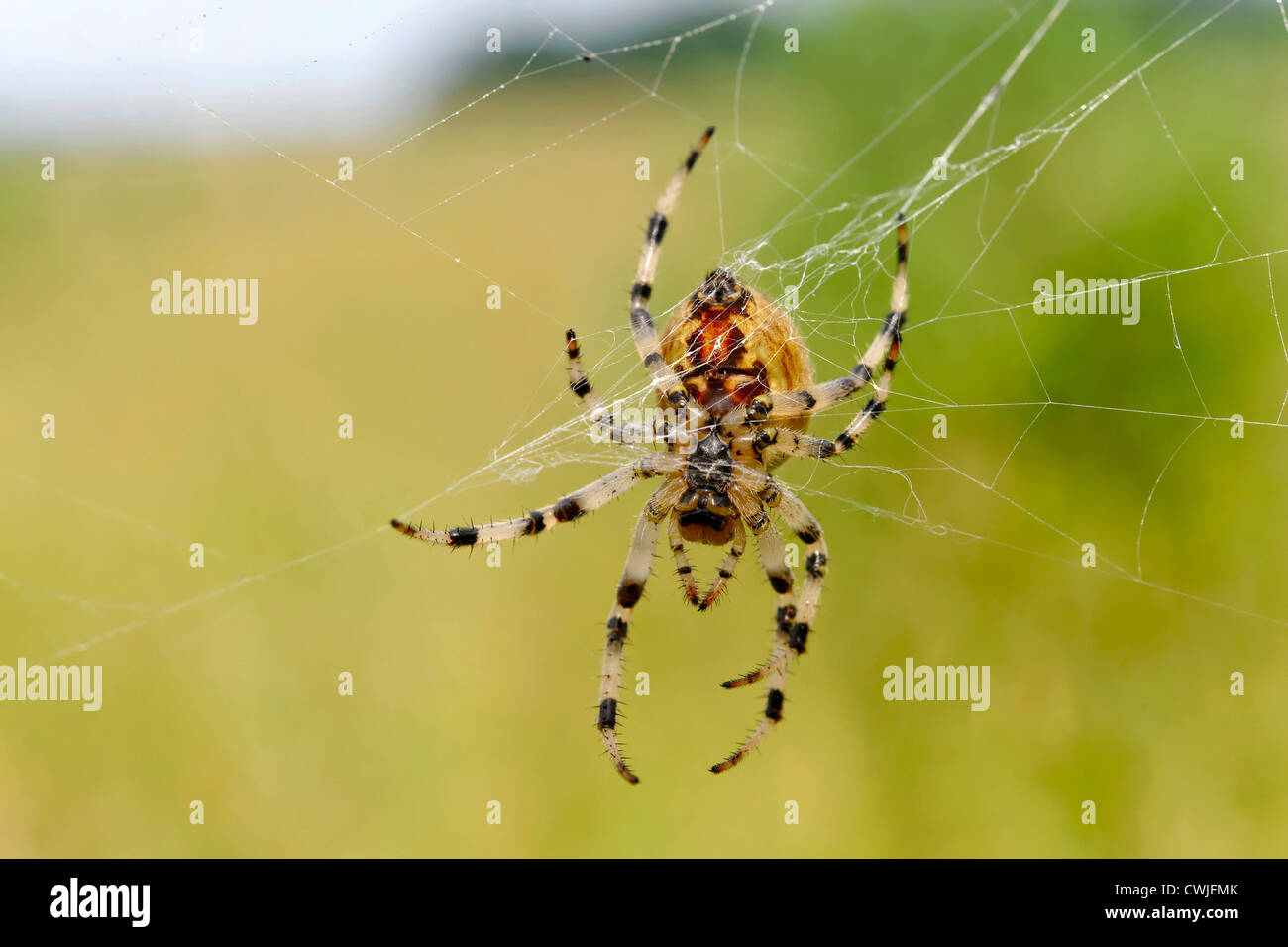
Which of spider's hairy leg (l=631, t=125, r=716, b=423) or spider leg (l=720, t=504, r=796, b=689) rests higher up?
spider's hairy leg (l=631, t=125, r=716, b=423)

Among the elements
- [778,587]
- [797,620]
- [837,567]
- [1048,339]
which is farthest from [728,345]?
[1048,339]

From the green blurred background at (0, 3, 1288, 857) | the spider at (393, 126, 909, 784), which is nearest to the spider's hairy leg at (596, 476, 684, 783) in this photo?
the spider at (393, 126, 909, 784)

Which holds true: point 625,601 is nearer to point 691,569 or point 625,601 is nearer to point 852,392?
point 691,569

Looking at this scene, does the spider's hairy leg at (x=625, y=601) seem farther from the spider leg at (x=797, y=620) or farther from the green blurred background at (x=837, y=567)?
the green blurred background at (x=837, y=567)

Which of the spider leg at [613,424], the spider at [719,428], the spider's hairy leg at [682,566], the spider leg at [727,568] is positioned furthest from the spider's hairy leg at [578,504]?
the spider leg at [727,568]

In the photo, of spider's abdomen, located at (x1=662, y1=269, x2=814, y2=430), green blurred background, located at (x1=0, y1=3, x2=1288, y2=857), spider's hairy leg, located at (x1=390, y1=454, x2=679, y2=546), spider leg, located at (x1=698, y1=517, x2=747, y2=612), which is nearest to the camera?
spider's abdomen, located at (x1=662, y1=269, x2=814, y2=430)

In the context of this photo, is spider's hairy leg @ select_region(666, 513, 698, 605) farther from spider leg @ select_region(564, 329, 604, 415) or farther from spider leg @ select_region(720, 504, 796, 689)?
spider leg @ select_region(564, 329, 604, 415)
